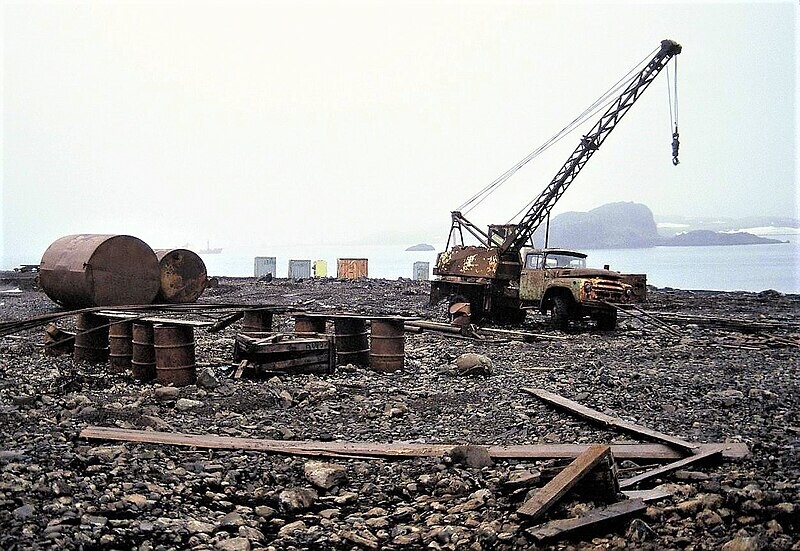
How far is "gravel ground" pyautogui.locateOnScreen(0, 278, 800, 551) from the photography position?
13.2ft

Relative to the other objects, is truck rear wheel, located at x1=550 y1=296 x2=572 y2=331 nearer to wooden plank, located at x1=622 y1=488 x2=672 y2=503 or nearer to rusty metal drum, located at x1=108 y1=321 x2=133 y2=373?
rusty metal drum, located at x1=108 y1=321 x2=133 y2=373

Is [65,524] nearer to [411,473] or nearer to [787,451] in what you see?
[411,473]

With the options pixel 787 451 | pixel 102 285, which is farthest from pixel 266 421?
pixel 102 285

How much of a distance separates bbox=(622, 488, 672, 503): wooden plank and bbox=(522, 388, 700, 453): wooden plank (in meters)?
1.05

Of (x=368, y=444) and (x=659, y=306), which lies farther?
(x=659, y=306)

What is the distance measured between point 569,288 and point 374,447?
29.8ft

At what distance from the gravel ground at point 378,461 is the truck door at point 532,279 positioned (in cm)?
341

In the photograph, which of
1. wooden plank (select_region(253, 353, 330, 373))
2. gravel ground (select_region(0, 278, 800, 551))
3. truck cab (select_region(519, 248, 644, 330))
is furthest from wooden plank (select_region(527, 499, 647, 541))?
truck cab (select_region(519, 248, 644, 330))

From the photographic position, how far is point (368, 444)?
5750 millimetres

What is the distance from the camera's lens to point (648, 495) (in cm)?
446

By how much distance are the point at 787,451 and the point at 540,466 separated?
2.15 metres

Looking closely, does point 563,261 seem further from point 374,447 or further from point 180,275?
point 374,447

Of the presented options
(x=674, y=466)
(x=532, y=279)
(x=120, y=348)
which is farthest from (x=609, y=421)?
(x=532, y=279)

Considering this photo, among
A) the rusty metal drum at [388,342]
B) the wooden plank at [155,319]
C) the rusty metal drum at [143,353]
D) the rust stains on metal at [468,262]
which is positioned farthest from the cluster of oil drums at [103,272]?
the rust stains on metal at [468,262]
